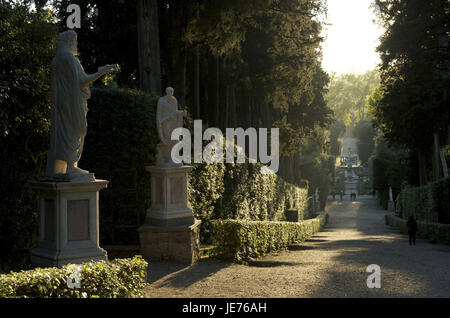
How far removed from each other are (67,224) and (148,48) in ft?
28.4

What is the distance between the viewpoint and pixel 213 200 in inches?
534

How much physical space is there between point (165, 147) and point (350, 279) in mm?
4776

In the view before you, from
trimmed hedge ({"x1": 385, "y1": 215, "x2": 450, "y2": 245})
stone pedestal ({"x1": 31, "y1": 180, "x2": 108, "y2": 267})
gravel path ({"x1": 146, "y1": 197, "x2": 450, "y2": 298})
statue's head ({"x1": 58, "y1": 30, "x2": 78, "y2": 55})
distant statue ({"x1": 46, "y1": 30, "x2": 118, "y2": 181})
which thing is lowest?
trimmed hedge ({"x1": 385, "y1": 215, "x2": 450, "y2": 245})

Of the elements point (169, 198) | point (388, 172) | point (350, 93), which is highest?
point (350, 93)

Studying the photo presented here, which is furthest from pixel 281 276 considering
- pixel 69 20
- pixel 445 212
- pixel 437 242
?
pixel 445 212

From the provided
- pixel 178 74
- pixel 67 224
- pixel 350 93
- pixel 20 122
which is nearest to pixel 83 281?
pixel 67 224

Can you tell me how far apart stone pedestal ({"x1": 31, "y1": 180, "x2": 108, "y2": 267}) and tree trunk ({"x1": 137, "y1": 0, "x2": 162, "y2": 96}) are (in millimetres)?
7598

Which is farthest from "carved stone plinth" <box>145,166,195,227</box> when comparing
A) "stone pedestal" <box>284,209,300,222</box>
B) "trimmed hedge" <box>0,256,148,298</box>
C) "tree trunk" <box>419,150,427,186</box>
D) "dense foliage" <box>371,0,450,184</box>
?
"tree trunk" <box>419,150,427,186</box>

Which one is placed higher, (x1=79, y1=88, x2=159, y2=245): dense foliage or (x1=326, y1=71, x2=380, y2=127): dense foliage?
(x1=326, y1=71, x2=380, y2=127): dense foliage

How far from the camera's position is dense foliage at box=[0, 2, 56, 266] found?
8.01 m

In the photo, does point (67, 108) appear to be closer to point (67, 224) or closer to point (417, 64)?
point (67, 224)

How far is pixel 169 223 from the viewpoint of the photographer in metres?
9.80

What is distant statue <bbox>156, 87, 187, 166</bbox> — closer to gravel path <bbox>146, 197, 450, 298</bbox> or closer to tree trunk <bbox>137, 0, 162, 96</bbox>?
gravel path <bbox>146, 197, 450, 298</bbox>
